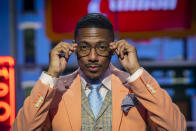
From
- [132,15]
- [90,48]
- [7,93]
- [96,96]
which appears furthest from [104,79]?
[132,15]

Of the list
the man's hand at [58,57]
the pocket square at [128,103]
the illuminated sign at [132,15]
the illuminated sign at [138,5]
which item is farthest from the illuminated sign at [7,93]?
the illuminated sign at [138,5]

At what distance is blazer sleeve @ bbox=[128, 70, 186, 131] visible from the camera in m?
1.49

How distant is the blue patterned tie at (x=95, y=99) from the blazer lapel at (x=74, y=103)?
0.07m

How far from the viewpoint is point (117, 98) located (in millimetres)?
1633

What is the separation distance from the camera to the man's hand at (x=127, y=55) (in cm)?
155

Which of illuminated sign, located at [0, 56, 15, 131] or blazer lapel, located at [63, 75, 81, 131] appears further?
illuminated sign, located at [0, 56, 15, 131]

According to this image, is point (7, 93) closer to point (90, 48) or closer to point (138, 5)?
point (90, 48)

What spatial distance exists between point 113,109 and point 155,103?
25 cm

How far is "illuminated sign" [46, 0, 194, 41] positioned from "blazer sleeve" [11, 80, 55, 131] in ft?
8.91

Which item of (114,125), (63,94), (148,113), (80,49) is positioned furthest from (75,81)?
(148,113)

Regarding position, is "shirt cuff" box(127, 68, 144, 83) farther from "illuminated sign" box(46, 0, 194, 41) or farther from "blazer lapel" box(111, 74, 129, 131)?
"illuminated sign" box(46, 0, 194, 41)

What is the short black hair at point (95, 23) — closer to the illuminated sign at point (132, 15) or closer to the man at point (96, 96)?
the man at point (96, 96)

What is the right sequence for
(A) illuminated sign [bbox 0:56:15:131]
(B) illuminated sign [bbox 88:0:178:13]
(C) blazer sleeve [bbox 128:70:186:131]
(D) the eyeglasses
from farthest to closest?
1. (B) illuminated sign [bbox 88:0:178:13]
2. (A) illuminated sign [bbox 0:56:15:131]
3. (D) the eyeglasses
4. (C) blazer sleeve [bbox 128:70:186:131]

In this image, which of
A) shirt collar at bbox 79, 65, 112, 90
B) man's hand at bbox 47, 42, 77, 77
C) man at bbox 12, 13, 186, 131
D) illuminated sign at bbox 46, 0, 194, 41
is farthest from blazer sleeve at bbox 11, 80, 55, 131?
illuminated sign at bbox 46, 0, 194, 41
